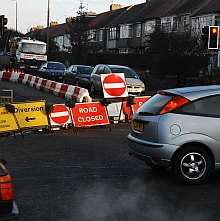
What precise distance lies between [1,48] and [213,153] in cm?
5770

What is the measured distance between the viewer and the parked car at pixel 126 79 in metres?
25.5

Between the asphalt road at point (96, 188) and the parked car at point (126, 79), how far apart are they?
13468 mm

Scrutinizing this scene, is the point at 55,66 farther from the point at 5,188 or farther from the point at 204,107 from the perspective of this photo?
the point at 5,188

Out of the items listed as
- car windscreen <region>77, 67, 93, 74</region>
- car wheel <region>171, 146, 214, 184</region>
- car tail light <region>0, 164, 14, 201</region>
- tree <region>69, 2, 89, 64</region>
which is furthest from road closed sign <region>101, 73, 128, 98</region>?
tree <region>69, 2, 89, 64</region>

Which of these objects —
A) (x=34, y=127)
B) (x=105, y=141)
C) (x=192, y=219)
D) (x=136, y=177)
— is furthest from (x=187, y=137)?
(x=34, y=127)

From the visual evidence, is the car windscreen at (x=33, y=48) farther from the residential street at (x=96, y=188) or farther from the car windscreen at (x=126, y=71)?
the residential street at (x=96, y=188)

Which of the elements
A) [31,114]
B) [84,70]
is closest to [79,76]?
[84,70]

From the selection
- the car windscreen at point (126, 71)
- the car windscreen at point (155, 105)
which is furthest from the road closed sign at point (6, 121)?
the car windscreen at point (126, 71)

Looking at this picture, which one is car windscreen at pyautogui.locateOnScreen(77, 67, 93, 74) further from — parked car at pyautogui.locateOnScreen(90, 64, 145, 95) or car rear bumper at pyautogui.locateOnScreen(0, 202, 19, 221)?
car rear bumper at pyautogui.locateOnScreen(0, 202, 19, 221)

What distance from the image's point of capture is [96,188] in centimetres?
792

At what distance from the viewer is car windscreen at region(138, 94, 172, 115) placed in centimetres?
854

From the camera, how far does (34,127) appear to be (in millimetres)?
13625

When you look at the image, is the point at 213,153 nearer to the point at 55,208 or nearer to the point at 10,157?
the point at 55,208

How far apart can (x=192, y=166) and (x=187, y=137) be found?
18.2 inches
